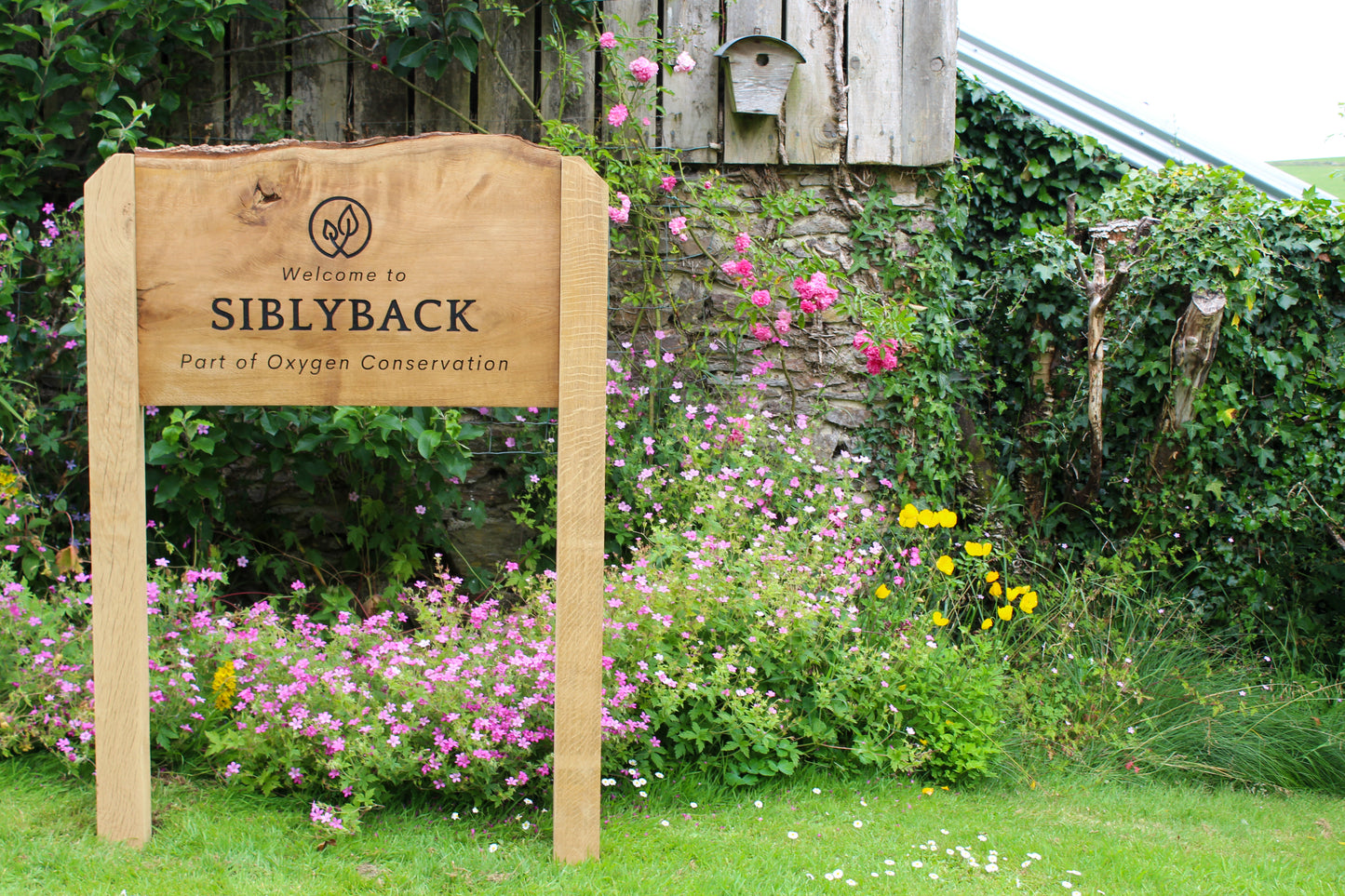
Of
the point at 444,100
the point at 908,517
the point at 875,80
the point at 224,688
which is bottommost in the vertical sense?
the point at 224,688

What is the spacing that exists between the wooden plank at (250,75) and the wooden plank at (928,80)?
3.14 m

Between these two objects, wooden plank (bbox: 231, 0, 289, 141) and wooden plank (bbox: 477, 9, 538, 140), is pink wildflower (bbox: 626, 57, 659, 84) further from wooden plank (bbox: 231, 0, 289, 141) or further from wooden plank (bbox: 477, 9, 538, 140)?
wooden plank (bbox: 231, 0, 289, 141)

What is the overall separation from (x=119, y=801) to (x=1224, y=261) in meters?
4.68

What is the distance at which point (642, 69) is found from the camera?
13.5 ft

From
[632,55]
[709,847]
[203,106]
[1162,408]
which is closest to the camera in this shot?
[709,847]

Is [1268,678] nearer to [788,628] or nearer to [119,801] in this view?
[788,628]

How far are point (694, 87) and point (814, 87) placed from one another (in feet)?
1.97

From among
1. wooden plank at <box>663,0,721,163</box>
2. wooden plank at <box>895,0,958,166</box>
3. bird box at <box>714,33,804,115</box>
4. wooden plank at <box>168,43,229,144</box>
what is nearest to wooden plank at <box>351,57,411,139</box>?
wooden plank at <box>168,43,229,144</box>

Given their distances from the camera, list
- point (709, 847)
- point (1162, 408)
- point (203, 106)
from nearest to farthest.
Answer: point (709, 847) < point (1162, 408) < point (203, 106)

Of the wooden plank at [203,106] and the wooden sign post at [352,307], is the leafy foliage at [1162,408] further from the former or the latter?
the wooden plank at [203,106]

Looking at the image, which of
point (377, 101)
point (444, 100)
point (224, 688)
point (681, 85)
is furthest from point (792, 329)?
point (224, 688)

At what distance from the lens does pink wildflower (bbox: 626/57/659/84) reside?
4.11 metres

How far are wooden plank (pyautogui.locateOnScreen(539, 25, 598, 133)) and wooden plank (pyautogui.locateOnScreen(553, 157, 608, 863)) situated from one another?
233 cm

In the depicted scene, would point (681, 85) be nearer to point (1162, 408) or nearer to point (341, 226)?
point (341, 226)
